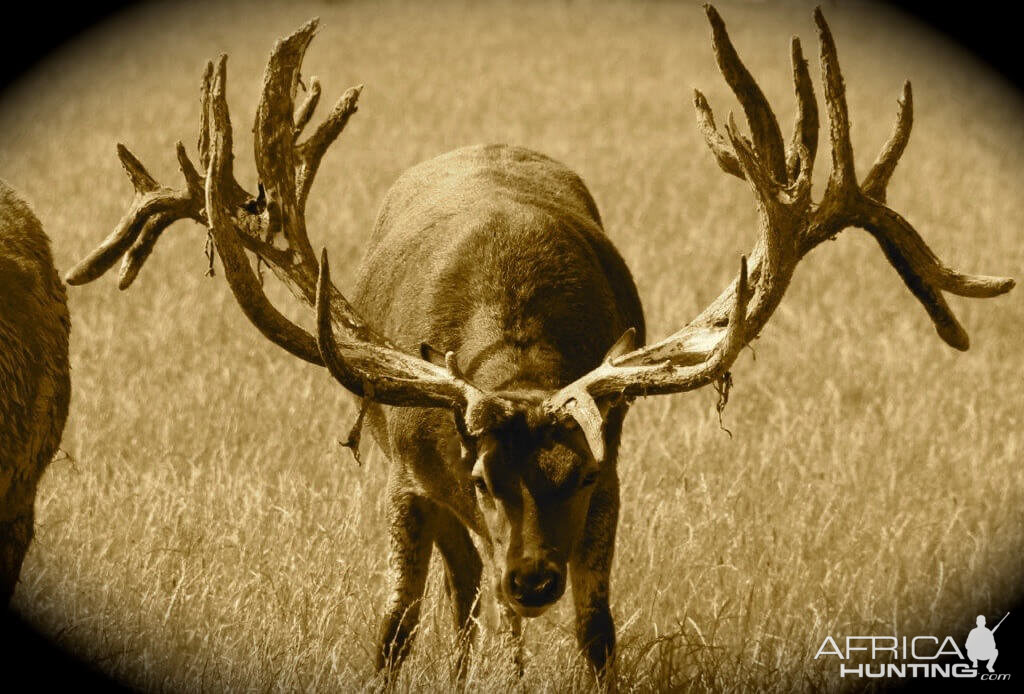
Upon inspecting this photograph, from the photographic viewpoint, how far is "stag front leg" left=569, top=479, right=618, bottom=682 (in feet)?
15.4

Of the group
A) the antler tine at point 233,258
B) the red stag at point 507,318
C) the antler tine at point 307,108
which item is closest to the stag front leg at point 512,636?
the red stag at point 507,318

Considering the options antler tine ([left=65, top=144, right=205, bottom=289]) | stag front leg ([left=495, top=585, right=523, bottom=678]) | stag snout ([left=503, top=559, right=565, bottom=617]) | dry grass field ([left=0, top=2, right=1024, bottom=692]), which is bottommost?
dry grass field ([left=0, top=2, right=1024, bottom=692])

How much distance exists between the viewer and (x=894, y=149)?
455cm

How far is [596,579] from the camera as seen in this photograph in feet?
15.4

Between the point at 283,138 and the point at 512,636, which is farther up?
the point at 283,138

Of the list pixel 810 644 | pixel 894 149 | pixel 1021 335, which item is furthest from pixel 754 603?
pixel 1021 335

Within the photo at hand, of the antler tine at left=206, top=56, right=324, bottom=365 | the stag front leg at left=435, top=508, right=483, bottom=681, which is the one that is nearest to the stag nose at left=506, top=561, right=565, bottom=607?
the antler tine at left=206, top=56, right=324, bottom=365

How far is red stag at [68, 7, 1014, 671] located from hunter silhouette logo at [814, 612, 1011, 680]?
3.15 ft

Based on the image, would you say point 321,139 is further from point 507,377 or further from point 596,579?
point 596,579

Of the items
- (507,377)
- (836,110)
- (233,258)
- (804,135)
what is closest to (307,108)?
(233,258)

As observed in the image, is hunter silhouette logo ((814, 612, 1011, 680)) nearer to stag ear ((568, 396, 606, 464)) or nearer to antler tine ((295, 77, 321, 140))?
stag ear ((568, 396, 606, 464))

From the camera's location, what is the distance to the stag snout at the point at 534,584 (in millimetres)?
3977

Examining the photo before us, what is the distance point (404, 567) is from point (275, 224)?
123 cm

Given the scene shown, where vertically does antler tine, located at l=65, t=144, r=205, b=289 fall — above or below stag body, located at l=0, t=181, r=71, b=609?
above
